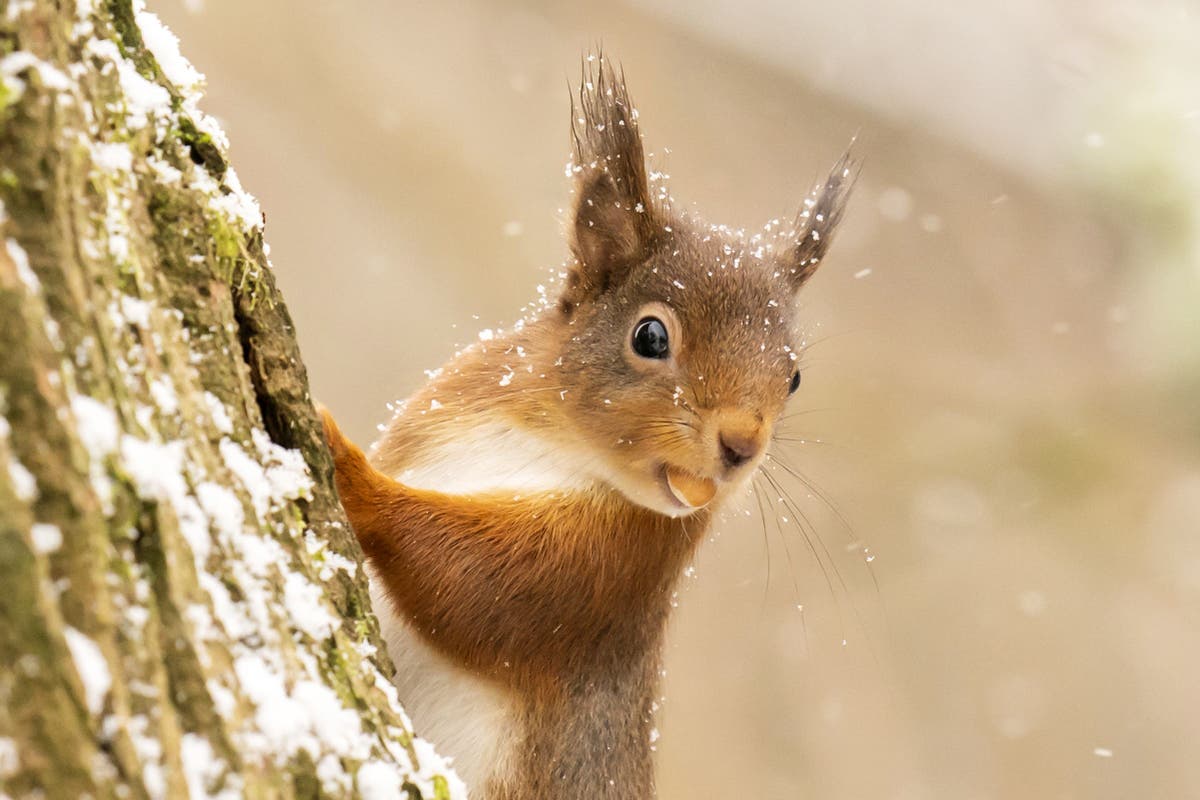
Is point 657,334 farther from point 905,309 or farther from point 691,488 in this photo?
point 905,309

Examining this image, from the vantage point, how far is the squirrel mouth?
1.50 m

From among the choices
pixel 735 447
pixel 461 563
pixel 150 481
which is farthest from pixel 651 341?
pixel 150 481

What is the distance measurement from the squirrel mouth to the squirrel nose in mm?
40

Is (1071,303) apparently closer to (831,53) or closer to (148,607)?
(831,53)

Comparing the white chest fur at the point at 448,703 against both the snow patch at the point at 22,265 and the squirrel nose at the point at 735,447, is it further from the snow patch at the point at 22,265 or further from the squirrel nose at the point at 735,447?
the snow patch at the point at 22,265

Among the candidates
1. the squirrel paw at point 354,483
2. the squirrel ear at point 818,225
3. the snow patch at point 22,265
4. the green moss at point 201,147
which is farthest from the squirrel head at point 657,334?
the snow patch at point 22,265

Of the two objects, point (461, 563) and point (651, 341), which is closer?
point (461, 563)

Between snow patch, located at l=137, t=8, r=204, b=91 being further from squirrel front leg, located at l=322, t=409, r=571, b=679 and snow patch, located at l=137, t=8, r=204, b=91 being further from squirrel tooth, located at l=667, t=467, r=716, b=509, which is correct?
squirrel tooth, located at l=667, t=467, r=716, b=509

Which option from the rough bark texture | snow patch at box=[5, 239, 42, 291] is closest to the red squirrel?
the rough bark texture

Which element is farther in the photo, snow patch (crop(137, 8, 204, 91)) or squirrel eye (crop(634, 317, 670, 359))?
squirrel eye (crop(634, 317, 670, 359))

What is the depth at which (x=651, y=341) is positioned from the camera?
1.59 m

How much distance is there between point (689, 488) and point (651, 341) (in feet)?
0.72

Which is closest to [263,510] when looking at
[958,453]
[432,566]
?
[432,566]

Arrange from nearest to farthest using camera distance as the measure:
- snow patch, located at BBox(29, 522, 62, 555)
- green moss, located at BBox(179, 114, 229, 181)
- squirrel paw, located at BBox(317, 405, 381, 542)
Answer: snow patch, located at BBox(29, 522, 62, 555) → green moss, located at BBox(179, 114, 229, 181) → squirrel paw, located at BBox(317, 405, 381, 542)
